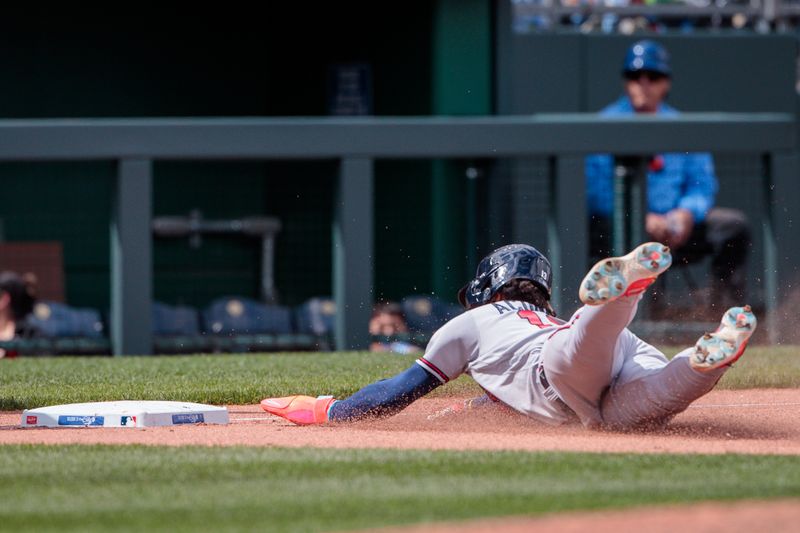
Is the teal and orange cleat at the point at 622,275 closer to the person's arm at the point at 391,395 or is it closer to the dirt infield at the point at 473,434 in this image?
the dirt infield at the point at 473,434

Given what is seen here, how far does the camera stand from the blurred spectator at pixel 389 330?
36.3ft

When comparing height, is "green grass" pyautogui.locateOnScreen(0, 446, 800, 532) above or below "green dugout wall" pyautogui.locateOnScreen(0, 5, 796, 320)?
below

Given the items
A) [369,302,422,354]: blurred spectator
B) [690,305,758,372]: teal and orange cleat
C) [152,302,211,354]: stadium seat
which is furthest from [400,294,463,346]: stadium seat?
[690,305,758,372]: teal and orange cleat

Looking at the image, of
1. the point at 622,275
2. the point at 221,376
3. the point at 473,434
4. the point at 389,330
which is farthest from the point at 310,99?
the point at 622,275

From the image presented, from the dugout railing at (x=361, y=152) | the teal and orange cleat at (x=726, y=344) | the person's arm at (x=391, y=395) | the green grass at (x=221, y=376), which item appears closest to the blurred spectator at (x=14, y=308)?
the dugout railing at (x=361, y=152)

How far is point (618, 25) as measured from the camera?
15.6 m

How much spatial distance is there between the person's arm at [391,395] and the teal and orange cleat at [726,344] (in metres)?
1.08

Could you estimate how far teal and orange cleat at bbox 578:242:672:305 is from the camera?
4.96m

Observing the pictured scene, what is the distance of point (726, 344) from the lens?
5062 millimetres

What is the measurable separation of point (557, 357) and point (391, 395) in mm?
728

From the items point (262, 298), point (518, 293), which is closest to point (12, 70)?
point (262, 298)

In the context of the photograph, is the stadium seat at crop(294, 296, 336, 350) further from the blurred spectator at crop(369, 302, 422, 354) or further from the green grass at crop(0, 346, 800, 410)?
the green grass at crop(0, 346, 800, 410)

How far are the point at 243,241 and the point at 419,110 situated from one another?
2143mm

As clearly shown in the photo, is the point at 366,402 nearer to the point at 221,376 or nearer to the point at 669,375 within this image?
the point at 669,375
